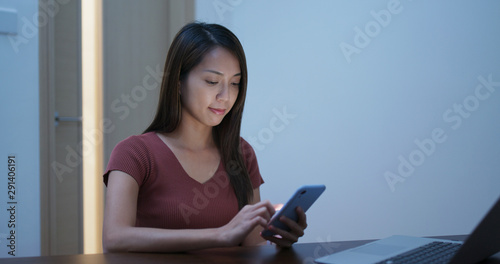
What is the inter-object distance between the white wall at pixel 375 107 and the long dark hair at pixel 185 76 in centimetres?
117

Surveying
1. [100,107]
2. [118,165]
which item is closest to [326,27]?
[100,107]

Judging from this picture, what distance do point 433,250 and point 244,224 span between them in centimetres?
41

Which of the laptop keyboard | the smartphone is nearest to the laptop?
the laptop keyboard

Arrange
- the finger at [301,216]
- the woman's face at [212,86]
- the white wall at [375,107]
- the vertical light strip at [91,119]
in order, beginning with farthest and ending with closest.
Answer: the vertical light strip at [91,119], the white wall at [375,107], the woman's face at [212,86], the finger at [301,216]

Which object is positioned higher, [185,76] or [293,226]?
[185,76]

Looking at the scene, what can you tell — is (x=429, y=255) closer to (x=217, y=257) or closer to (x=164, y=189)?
(x=217, y=257)

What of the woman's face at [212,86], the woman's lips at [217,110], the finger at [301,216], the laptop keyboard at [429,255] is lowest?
the laptop keyboard at [429,255]

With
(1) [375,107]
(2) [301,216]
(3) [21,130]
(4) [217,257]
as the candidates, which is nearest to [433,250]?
(2) [301,216]

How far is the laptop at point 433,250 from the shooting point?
842 millimetres

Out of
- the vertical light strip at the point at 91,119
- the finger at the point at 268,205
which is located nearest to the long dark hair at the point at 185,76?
the finger at the point at 268,205

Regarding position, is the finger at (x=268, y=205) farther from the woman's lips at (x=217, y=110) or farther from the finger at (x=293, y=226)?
the woman's lips at (x=217, y=110)

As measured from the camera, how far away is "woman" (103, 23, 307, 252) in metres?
1.35

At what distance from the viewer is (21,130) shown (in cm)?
229

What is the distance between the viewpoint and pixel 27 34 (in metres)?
2.29
